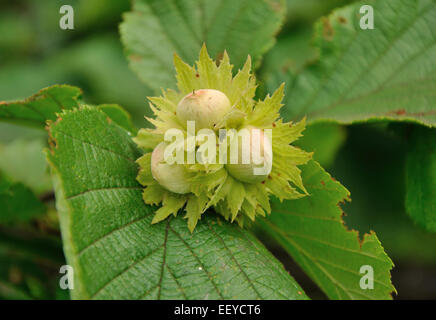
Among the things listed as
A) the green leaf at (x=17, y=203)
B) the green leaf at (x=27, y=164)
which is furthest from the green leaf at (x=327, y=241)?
the green leaf at (x=27, y=164)

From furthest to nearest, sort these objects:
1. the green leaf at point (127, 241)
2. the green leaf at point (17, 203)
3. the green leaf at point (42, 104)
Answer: the green leaf at point (17, 203) < the green leaf at point (42, 104) < the green leaf at point (127, 241)

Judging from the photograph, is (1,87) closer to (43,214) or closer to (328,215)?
(43,214)

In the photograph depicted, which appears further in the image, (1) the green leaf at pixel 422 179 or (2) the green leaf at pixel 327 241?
(1) the green leaf at pixel 422 179

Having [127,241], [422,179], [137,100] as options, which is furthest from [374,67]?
[137,100]

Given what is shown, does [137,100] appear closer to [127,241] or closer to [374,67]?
[374,67]

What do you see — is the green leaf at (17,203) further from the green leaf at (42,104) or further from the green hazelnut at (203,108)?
the green hazelnut at (203,108)

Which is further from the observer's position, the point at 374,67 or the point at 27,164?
the point at 27,164

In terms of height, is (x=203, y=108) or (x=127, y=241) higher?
(x=203, y=108)
